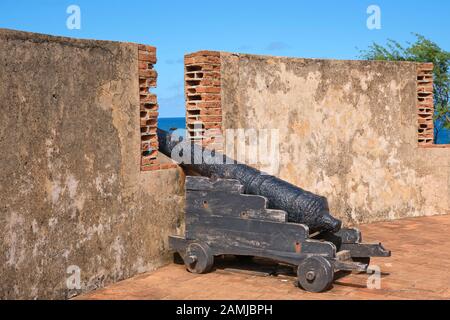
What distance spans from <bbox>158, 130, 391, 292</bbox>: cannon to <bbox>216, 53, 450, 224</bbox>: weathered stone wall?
165cm

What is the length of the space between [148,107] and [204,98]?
1084 millimetres

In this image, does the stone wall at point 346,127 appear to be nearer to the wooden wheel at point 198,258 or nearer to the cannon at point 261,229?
the cannon at point 261,229

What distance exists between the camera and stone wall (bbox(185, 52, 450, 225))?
830 cm

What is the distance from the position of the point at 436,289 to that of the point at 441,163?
16.0ft

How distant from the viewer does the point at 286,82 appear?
28.5 feet

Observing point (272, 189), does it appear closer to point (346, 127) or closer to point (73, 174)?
point (73, 174)

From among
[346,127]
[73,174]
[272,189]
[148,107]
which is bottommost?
[272,189]

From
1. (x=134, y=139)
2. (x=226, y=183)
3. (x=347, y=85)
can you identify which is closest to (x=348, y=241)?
(x=226, y=183)

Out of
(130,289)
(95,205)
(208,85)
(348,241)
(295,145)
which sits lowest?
(130,289)

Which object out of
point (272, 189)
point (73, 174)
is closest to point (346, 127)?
point (272, 189)

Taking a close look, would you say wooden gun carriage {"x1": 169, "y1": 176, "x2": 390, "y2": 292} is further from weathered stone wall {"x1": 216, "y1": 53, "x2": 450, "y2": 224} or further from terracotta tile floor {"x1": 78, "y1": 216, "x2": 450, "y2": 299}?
weathered stone wall {"x1": 216, "y1": 53, "x2": 450, "y2": 224}

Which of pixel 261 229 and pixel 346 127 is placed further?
pixel 346 127

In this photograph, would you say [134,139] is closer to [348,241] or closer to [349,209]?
[348,241]

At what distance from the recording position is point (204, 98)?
7562mm
